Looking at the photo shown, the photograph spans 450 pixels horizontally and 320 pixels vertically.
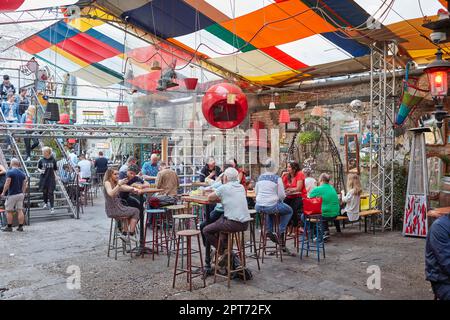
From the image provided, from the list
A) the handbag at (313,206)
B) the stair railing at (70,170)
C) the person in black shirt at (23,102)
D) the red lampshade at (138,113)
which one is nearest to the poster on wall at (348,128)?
the handbag at (313,206)

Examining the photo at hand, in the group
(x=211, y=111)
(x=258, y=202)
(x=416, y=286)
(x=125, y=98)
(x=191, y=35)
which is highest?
(x=191, y=35)

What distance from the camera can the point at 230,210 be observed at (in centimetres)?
450

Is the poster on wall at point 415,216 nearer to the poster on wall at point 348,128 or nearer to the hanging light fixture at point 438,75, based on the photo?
the hanging light fixture at point 438,75

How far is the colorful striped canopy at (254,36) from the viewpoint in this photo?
6.66 m

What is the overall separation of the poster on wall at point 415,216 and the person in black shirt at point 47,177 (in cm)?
786

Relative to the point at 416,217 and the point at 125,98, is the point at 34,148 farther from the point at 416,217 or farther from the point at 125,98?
the point at 416,217

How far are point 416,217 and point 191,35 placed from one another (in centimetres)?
617

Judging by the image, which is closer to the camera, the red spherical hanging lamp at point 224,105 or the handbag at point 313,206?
the red spherical hanging lamp at point 224,105

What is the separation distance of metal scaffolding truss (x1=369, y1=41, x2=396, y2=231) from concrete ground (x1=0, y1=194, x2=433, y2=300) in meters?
1.19

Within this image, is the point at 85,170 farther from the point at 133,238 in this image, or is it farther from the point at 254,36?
the point at 254,36

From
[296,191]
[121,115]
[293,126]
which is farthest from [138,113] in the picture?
[296,191]

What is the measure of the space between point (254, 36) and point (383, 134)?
3.51 metres
